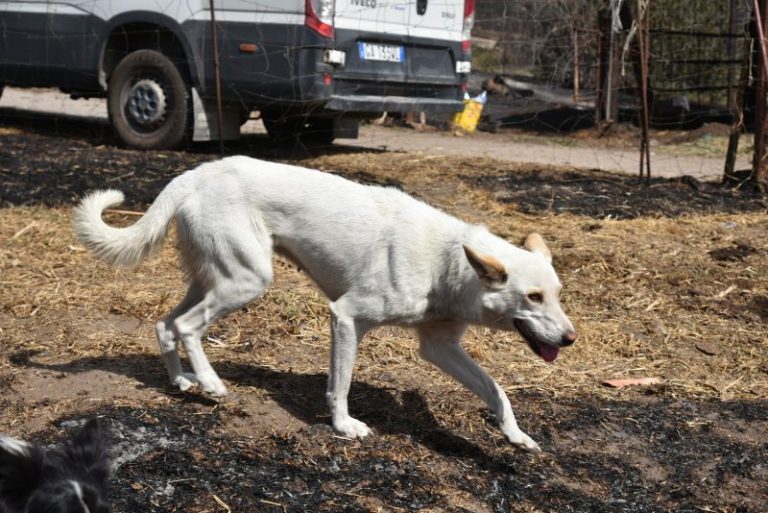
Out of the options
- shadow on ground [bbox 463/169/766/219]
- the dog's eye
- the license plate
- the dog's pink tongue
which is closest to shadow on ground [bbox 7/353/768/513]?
the dog's pink tongue

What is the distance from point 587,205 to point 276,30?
10.9 ft

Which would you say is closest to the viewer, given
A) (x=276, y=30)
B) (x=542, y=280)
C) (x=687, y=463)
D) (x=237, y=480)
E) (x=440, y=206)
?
(x=237, y=480)

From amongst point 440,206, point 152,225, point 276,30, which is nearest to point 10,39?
point 276,30

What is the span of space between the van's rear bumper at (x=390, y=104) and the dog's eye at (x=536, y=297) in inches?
233

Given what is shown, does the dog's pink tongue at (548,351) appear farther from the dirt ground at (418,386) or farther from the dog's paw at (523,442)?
the dirt ground at (418,386)

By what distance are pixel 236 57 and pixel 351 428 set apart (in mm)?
6179

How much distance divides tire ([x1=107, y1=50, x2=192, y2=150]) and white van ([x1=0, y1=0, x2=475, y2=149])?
12 millimetres

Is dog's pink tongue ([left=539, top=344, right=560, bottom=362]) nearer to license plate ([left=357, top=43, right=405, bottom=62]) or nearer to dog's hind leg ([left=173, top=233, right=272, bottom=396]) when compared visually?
dog's hind leg ([left=173, top=233, right=272, bottom=396])

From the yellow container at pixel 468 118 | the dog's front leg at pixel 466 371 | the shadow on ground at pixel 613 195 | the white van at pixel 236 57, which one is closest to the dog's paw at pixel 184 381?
the dog's front leg at pixel 466 371

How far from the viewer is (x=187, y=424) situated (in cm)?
458

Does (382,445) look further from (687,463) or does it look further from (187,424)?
(687,463)

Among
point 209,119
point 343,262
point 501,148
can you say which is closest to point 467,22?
point 209,119

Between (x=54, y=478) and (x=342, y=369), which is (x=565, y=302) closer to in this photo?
(x=342, y=369)

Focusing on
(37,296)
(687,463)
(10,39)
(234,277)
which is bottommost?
(687,463)
